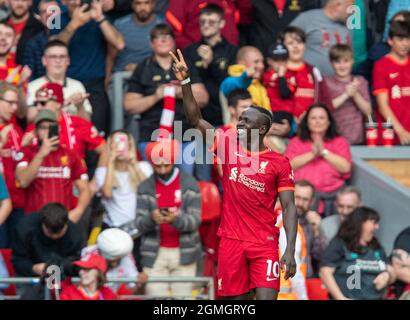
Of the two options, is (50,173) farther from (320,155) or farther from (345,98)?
(345,98)

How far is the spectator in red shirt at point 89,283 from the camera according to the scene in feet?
42.5

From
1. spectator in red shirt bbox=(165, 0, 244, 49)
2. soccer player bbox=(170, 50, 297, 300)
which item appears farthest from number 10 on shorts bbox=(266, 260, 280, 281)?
spectator in red shirt bbox=(165, 0, 244, 49)

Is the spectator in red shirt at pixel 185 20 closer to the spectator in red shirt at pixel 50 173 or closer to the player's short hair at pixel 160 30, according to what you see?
the player's short hair at pixel 160 30

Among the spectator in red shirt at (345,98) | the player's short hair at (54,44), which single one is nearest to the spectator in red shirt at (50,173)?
the player's short hair at (54,44)

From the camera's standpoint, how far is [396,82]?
1589cm

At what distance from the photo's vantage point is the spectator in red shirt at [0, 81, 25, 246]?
14.5 meters

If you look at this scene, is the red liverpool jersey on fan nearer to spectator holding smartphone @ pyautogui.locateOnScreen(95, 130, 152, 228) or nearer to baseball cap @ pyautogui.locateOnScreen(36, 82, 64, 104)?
spectator holding smartphone @ pyautogui.locateOnScreen(95, 130, 152, 228)

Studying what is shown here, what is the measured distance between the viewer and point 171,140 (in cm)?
1492

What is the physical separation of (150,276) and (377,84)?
354 centimetres

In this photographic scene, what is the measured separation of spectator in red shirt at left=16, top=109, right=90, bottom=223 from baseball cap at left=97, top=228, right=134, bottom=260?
2.52 feet

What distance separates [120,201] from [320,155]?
2.04 m

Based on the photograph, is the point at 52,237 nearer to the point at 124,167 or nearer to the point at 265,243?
the point at 124,167
